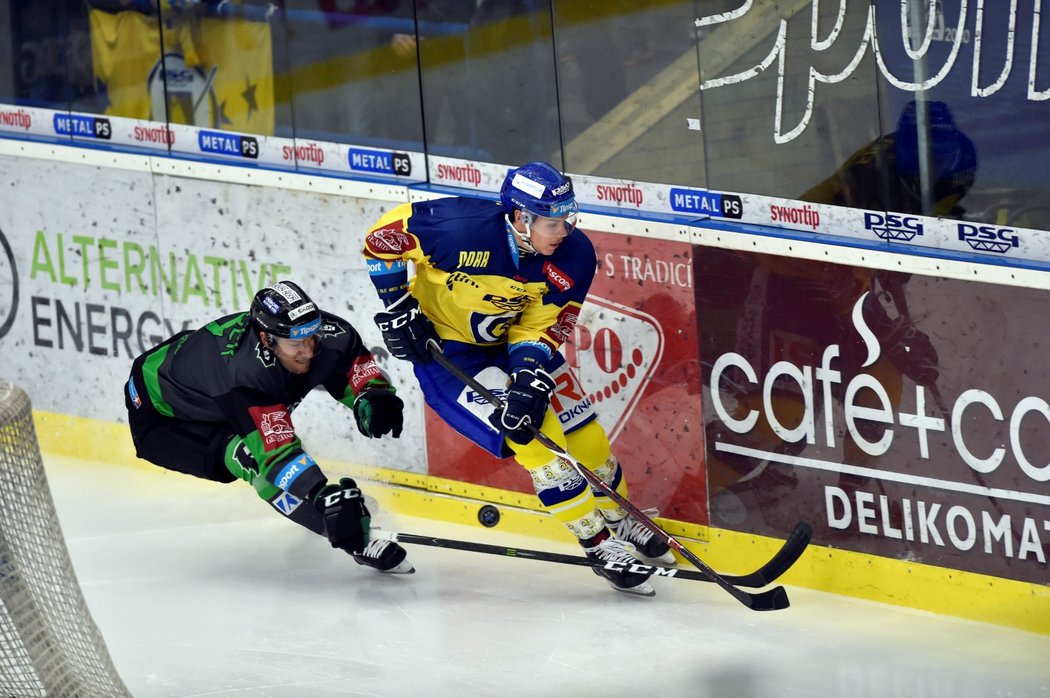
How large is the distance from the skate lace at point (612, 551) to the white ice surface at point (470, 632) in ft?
0.42

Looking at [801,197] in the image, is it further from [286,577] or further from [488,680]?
[286,577]

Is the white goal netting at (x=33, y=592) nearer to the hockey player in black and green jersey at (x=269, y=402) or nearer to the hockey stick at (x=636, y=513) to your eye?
the hockey player in black and green jersey at (x=269, y=402)

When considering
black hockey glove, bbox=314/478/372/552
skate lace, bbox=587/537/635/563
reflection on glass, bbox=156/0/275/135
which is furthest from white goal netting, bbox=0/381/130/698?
reflection on glass, bbox=156/0/275/135

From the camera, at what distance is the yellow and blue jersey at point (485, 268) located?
4.83 metres

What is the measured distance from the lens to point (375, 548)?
520 cm

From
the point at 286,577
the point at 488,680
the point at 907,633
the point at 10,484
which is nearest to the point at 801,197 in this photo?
the point at 907,633

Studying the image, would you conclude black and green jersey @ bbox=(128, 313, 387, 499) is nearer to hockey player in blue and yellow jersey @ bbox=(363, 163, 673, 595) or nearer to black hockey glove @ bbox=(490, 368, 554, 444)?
hockey player in blue and yellow jersey @ bbox=(363, 163, 673, 595)

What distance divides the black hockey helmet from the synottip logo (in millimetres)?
2275

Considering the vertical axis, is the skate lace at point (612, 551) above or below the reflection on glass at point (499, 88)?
below

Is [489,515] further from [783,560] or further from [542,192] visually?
[542,192]

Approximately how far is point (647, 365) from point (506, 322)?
499mm

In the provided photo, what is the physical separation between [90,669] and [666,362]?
80.0 inches

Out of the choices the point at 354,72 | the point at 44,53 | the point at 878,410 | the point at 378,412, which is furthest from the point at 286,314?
the point at 44,53

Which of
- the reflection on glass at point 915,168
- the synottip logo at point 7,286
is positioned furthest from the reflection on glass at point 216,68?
the reflection on glass at point 915,168
